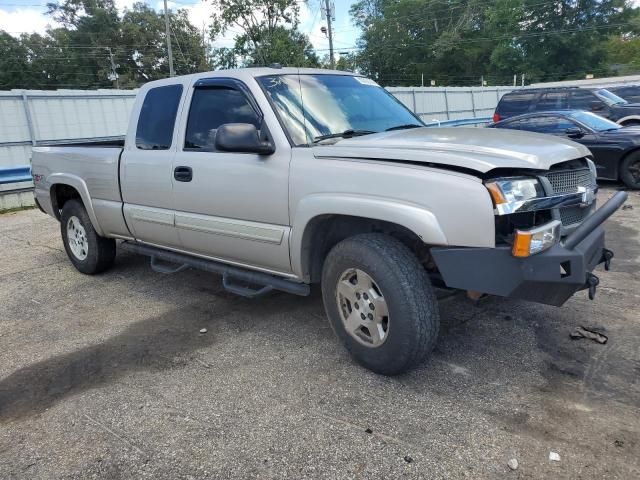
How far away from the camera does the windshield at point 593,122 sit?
988 centimetres

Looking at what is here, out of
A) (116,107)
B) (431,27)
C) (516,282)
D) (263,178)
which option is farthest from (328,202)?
(431,27)

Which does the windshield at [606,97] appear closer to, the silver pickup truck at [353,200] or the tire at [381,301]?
the silver pickup truck at [353,200]

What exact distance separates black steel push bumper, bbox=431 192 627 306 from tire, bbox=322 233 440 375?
22cm

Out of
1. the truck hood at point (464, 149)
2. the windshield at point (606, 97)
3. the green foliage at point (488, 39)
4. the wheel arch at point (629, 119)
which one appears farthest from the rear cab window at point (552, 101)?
the green foliage at point (488, 39)

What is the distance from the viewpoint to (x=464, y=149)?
→ 294 cm

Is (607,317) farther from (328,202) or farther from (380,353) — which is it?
(328,202)

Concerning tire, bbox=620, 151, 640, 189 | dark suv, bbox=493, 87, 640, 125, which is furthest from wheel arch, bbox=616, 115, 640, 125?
tire, bbox=620, 151, 640, 189

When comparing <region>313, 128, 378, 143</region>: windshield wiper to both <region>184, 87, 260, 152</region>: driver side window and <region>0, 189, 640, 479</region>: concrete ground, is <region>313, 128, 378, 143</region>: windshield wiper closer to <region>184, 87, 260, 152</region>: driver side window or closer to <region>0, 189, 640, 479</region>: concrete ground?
<region>184, 87, 260, 152</region>: driver side window

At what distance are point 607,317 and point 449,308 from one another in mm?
1175

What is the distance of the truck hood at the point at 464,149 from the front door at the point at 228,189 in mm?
481

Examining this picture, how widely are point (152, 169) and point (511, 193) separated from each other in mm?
3049

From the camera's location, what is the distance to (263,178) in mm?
3672

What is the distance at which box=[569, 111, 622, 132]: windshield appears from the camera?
389 inches

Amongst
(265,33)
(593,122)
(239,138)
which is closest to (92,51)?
(265,33)
